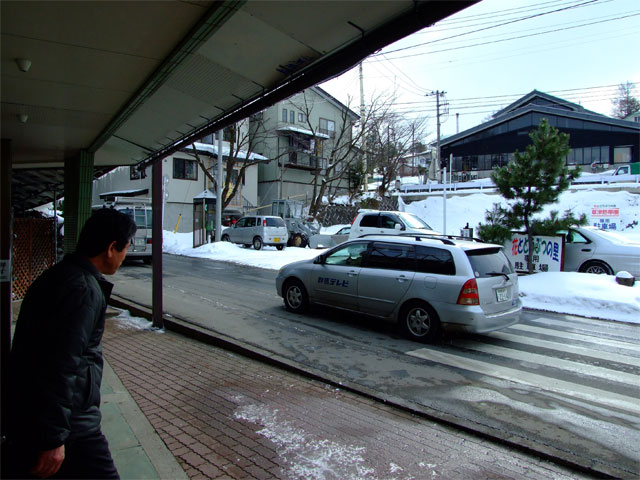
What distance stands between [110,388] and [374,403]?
9.23 feet

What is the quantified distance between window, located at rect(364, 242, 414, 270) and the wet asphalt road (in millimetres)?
1142

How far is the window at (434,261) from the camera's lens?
6918mm

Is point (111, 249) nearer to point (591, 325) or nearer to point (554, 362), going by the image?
point (554, 362)

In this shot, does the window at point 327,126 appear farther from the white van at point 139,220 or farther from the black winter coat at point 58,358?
the black winter coat at point 58,358

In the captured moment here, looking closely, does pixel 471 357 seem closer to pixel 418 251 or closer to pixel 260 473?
pixel 418 251

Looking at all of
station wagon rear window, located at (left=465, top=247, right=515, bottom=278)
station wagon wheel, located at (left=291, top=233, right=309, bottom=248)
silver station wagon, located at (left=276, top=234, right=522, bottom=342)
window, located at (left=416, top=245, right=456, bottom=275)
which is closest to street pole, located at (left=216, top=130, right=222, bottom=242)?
station wagon wheel, located at (left=291, top=233, right=309, bottom=248)

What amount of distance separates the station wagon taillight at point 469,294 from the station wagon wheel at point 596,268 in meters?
7.65

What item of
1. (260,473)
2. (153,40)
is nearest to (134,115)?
(153,40)

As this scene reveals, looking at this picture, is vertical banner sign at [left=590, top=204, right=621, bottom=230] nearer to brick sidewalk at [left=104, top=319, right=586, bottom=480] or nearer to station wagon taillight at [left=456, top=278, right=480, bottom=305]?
station wagon taillight at [left=456, top=278, right=480, bottom=305]

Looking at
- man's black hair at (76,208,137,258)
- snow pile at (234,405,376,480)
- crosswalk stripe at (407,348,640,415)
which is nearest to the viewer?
man's black hair at (76,208,137,258)

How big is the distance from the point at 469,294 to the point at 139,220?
15176 millimetres

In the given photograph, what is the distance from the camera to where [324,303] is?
8516 mm

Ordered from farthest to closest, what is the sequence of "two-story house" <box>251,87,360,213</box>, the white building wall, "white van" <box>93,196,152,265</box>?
"two-story house" <box>251,87,360,213</box>
the white building wall
"white van" <box>93,196,152,265</box>

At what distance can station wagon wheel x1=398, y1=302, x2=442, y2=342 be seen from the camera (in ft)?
22.7
